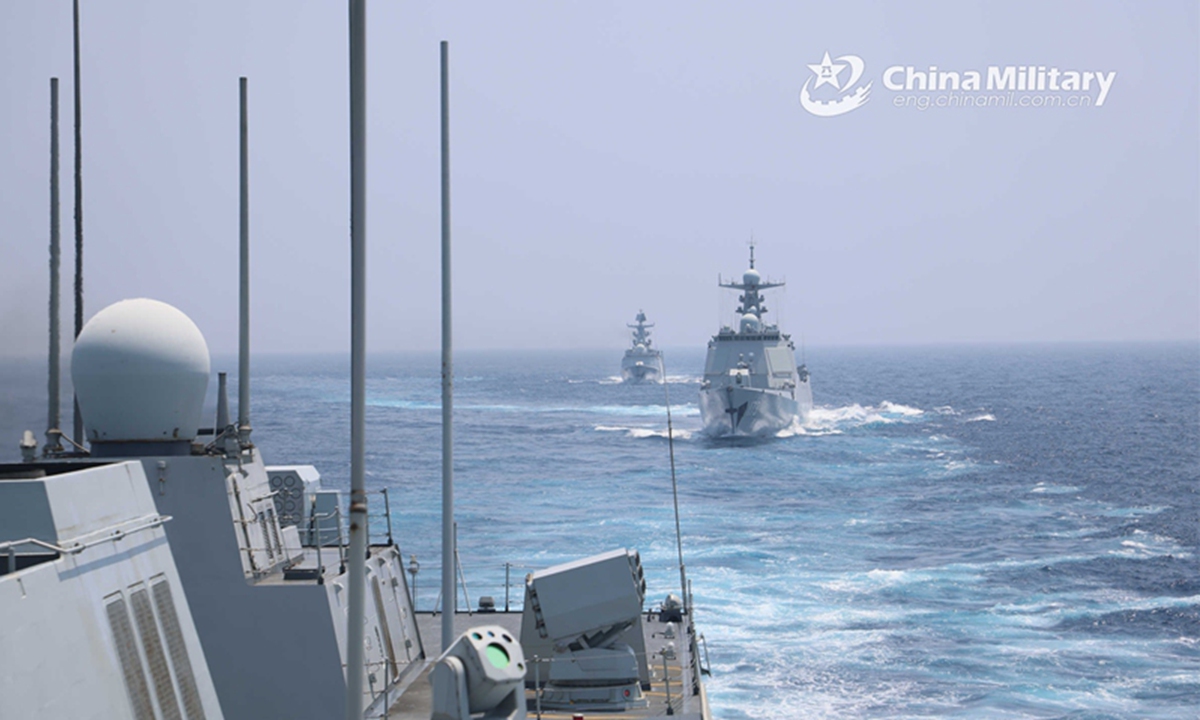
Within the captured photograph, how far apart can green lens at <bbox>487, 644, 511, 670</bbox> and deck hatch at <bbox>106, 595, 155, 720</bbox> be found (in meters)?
2.54

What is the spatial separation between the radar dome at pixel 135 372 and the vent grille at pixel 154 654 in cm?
443

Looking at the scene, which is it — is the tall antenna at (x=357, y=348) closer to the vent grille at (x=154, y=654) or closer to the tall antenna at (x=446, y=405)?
the vent grille at (x=154, y=654)

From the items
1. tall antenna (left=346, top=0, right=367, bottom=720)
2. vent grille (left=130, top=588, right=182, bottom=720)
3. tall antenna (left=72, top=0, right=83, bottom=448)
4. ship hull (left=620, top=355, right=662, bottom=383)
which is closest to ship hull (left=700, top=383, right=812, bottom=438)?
tall antenna (left=72, top=0, right=83, bottom=448)

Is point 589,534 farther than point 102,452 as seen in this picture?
Yes

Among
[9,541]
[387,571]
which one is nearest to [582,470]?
[387,571]

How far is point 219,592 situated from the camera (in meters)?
12.6

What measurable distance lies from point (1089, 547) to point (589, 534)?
56.1ft

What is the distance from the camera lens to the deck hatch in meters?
7.80

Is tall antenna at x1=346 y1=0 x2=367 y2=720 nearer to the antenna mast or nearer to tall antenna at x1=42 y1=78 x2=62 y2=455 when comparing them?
the antenna mast

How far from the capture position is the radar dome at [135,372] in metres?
12.2

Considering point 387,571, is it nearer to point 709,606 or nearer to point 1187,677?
point 709,606

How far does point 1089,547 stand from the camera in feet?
120

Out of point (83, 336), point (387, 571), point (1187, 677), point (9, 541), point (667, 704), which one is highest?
point (83, 336)

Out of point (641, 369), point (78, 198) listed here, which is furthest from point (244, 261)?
point (641, 369)
